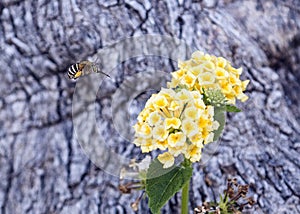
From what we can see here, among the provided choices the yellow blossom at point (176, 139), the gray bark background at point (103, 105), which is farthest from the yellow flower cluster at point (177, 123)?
the gray bark background at point (103, 105)

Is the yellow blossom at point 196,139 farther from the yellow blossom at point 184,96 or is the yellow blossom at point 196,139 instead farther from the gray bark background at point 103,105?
the gray bark background at point 103,105

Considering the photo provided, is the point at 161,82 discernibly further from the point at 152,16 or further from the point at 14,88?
the point at 14,88

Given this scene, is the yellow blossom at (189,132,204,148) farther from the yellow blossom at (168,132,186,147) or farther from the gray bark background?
the gray bark background

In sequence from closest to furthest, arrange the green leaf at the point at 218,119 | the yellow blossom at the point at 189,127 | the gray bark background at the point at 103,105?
the yellow blossom at the point at 189,127
the green leaf at the point at 218,119
the gray bark background at the point at 103,105

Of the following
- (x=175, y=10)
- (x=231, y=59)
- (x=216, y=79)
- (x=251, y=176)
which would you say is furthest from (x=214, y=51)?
(x=216, y=79)

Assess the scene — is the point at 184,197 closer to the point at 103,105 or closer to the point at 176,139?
the point at 176,139

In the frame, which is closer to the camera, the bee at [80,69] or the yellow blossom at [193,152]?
the yellow blossom at [193,152]

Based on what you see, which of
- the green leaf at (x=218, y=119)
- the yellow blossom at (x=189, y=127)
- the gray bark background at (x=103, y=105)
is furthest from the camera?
the gray bark background at (x=103, y=105)
